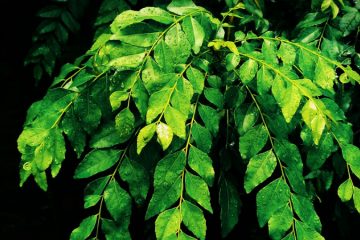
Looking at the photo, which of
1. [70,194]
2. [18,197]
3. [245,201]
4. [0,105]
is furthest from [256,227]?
[0,105]

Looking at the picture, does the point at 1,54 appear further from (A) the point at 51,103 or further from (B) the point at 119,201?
(B) the point at 119,201

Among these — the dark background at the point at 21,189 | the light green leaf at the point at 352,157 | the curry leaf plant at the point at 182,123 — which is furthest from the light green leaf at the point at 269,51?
the dark background at the point at 21,189

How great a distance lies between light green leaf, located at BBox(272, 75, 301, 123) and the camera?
3.29 feet

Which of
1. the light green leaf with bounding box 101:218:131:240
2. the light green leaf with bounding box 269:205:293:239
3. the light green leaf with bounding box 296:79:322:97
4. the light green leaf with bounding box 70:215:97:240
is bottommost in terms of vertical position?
the light green leaf with bounding box 101:218:131:240

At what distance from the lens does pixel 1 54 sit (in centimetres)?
293

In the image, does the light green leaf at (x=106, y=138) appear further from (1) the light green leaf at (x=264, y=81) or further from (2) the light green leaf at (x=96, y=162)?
(1) the light green leaf at (x=264, y=81)

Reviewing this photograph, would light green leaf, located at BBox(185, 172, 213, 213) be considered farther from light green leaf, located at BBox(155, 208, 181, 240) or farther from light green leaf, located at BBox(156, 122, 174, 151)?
light green leaf, located at BBox(156, 122, 174, 151)

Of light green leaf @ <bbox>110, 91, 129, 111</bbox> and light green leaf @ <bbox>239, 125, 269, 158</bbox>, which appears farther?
light green leaf @ <bbox>239, 125, 269, 158</bbox>

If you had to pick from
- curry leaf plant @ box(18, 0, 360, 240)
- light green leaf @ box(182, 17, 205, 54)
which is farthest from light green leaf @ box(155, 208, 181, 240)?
light green leaf @ box(182, 17, 205, 54)

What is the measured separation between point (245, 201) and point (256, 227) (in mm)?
380

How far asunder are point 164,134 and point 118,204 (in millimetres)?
323

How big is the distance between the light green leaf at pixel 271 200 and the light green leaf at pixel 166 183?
22cm

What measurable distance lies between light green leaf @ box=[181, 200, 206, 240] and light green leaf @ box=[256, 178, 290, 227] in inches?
6.1

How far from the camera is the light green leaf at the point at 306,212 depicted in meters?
1.09
